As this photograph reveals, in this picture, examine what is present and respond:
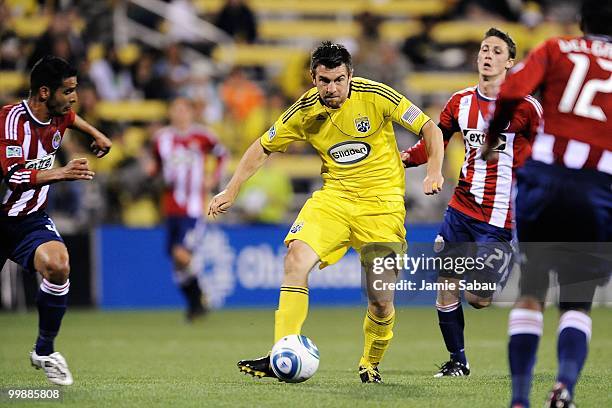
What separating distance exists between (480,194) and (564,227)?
301 cm

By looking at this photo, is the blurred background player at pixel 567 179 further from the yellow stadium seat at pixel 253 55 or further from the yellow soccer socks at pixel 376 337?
the yellow stadium seat at pixel 253 55

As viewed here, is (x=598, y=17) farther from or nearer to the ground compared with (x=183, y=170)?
farther from the ground

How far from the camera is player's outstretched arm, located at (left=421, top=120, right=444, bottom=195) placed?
22.2 feet

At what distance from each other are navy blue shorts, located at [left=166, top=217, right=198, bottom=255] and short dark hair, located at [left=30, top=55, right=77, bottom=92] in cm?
651

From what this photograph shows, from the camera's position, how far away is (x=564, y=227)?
16.9ft

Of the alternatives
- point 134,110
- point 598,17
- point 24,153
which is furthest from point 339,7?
point 598,17

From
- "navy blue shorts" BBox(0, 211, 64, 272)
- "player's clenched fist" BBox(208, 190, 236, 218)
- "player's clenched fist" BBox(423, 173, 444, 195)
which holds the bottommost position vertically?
"navy blue shorts" BBox(0, 211, 64, 272)

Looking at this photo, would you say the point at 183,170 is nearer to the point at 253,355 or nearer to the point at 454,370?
the point at 253,355

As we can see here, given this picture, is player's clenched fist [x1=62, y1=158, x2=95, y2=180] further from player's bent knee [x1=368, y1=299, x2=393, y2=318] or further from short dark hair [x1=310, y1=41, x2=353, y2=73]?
player's bent knee [x1=368, y1=299, x2=393, y2=318]

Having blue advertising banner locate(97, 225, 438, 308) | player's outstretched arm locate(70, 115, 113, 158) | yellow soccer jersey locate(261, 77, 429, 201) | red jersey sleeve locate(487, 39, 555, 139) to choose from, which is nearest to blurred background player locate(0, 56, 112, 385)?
player's outstretched arm locate(70, 115, 113, 158)

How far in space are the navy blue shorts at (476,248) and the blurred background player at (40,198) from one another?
9.56 ft

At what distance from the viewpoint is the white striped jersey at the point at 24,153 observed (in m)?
7.11

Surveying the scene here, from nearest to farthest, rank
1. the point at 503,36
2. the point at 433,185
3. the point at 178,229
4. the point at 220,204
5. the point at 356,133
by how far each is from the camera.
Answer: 1. the point at 433,185
2. the point at 220,204
3. the point at 356,133
4. the point at 503,36
5. the point at 178,229

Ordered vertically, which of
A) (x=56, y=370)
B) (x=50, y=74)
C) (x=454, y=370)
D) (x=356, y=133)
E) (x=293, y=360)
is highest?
(x=50, y=74)
